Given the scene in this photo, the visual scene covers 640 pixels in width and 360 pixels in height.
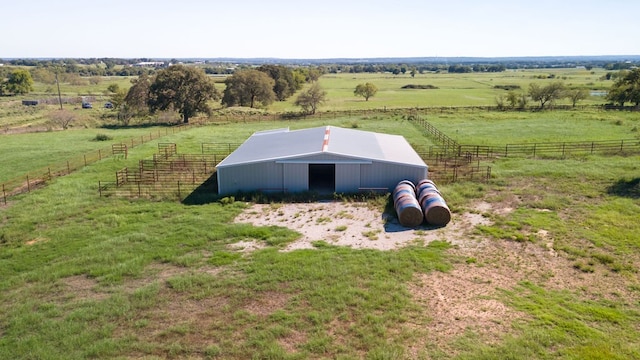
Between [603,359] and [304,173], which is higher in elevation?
[304,173]

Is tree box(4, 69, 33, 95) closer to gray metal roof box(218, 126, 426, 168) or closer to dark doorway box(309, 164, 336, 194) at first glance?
gray metal roof box(218, 126, 426, 168)

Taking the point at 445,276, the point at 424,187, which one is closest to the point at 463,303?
the point at 445,276

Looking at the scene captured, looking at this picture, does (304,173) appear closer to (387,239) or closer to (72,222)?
(387,239)

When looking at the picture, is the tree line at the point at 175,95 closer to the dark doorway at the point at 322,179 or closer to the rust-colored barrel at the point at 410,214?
the dark doorway at the point at 322,179

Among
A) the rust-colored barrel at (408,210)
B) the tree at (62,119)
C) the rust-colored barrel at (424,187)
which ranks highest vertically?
the tree at (62,119)

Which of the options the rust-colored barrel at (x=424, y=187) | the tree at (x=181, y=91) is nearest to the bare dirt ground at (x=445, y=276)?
the rust-colored barrel at (x=424, y=187)

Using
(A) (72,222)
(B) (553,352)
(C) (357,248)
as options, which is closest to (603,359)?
(B) (553,352)

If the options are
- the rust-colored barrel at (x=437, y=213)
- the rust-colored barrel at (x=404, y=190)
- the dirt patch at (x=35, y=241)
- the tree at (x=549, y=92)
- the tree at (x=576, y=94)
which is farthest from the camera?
the tree at (x=576, y=94)
